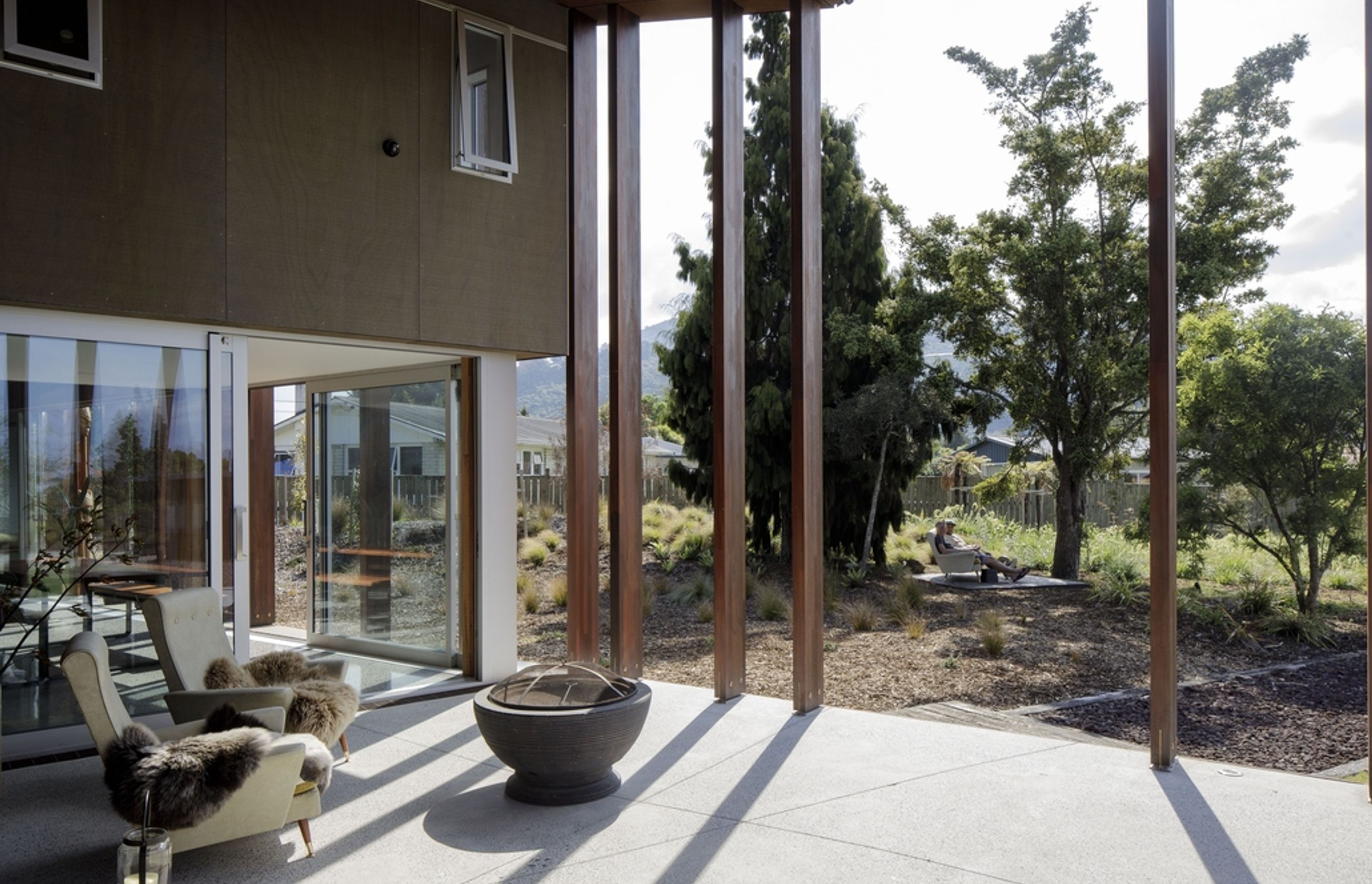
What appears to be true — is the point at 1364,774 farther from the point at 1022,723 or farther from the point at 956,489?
the point at 956,489

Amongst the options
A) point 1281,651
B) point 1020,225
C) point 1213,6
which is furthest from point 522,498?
point 1213,6

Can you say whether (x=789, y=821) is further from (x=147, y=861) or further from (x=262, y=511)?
(x=262, y=511)

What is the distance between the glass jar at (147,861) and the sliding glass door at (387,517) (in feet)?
11.7

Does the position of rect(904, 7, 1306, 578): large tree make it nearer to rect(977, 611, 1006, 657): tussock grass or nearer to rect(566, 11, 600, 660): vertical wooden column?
rect(977, 611, 1006, 657): tussock grass

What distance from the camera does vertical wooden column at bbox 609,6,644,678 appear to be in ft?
21.3

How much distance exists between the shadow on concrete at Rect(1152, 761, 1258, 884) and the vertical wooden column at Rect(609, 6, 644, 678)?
3.20m

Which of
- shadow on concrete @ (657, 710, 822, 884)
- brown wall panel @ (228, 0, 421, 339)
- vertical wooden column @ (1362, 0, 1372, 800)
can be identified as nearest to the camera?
shadow on concrete @ (657, 710, 822, 884)

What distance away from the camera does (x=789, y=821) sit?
395 centimetres

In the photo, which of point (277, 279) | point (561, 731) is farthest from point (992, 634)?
point (277, 279)

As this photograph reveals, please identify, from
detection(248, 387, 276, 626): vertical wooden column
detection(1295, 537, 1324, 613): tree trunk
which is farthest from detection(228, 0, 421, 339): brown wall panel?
detection(1295, 537, 1324, 613): tree trunk

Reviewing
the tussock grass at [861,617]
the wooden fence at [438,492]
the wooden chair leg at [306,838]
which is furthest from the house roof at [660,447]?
the wooden chair leg at [306,838]

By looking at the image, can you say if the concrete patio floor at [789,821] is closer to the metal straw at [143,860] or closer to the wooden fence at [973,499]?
the metal straw at [143,860]

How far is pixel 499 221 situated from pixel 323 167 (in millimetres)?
1127

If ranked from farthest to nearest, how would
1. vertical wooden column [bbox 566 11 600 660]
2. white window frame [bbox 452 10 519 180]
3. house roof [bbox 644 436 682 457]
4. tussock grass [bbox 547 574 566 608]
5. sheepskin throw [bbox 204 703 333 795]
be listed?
1. house roof [bbox 644 436 682 457]
2. tussock grass [bbox 547 574 566 608]
3. vertical wooden column [bbox 566 11 600 660]
4. white window frame [bbox 452 10 519 180]
5. sheepskin throw [bbox 204 703 333 795]
